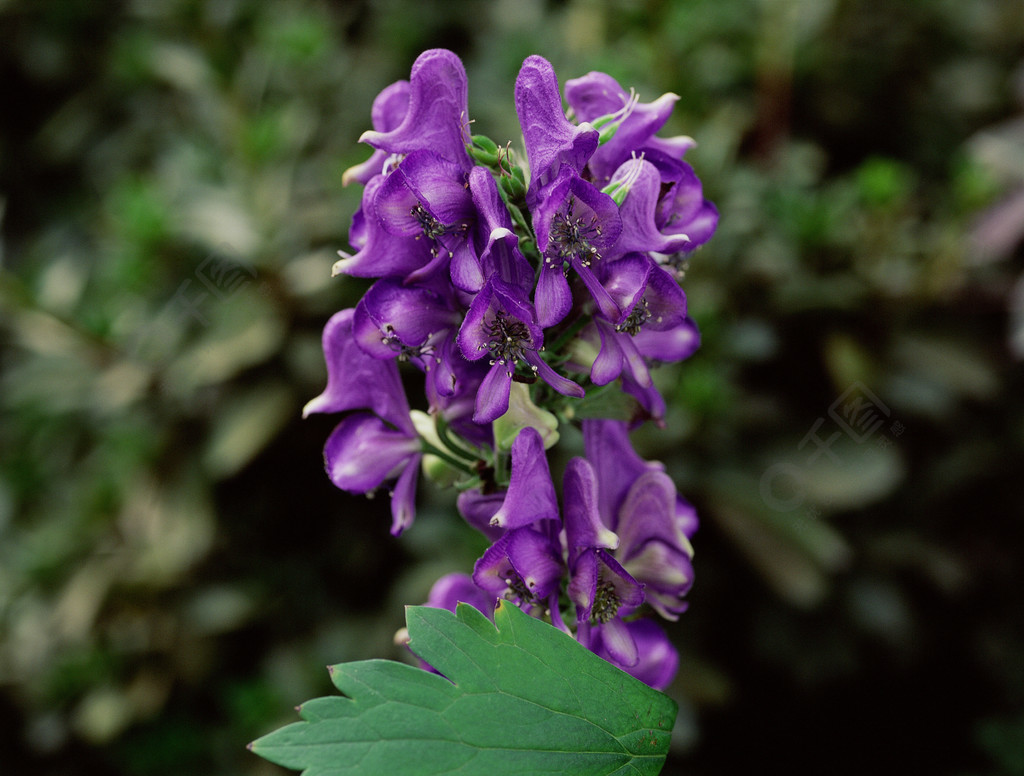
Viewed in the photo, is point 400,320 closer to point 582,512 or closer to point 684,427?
point 582,512

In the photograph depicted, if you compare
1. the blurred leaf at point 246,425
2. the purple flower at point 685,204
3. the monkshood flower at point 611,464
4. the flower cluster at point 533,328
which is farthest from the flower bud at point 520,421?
the blurred leaf at point 246,425

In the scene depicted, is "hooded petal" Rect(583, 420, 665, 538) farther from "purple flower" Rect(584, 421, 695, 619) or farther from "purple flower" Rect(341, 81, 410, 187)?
"purple flower" Rect(341, 81, 410, 187)

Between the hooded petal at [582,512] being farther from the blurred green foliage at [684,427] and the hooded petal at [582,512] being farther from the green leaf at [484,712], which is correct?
the blurred green foliage at [684,427]

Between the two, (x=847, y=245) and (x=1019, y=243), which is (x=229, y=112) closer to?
(x=847, y=245)

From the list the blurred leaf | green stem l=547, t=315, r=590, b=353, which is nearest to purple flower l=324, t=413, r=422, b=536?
green stem l=547, t=315, r=590, b=353

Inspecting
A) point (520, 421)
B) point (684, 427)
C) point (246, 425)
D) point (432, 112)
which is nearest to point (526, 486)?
point (520, 421)

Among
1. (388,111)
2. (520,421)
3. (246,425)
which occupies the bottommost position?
(520,421)
